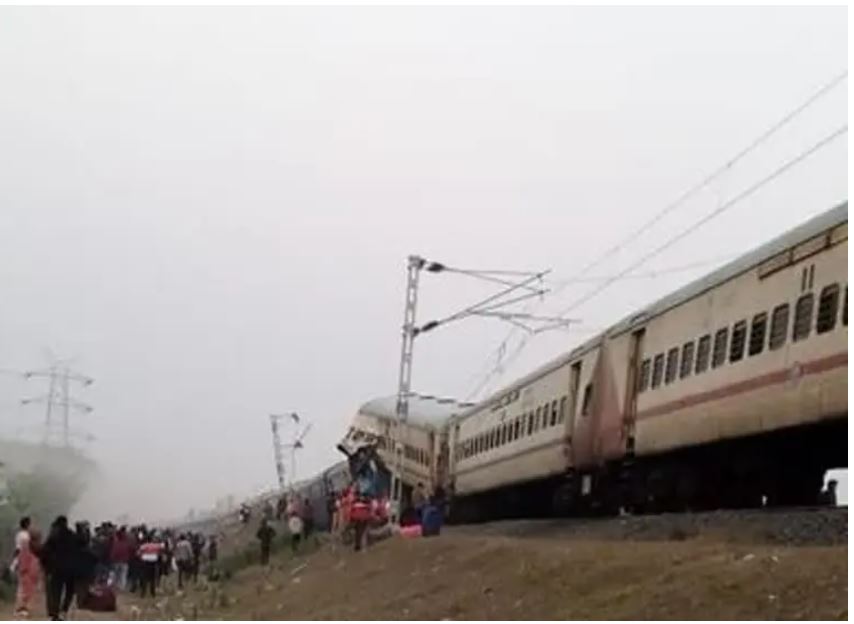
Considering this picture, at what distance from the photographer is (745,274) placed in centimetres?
1577

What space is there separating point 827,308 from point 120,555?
10786mm

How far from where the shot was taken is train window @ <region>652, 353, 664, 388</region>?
18.3 meters

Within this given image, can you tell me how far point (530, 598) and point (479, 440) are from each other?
17.7 metres

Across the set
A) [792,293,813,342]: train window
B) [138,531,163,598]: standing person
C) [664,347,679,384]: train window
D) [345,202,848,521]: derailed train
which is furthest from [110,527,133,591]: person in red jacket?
[792,293,813,342]: train window

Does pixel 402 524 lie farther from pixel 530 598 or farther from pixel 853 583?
pixel 853 583

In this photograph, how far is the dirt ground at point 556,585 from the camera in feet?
32.0

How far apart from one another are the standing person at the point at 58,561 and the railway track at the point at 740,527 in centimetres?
585

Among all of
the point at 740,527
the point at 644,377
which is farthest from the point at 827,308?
the point at 644,377

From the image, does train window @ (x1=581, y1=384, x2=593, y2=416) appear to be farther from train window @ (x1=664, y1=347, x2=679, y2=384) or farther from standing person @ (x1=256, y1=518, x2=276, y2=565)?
standing person @ (x1=256, y1=518, x2=276, y2=565)

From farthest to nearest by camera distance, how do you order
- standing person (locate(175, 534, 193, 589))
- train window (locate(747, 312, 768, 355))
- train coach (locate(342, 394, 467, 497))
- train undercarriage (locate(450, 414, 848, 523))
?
1. train coach (locate(342, 394, 467, 497))
2. standing person (locate(175, 534, 193, 589))
3. train undercarriage (locate(450, 414, 848, 523))
4. train window (locate(747, 312, 768, 355))

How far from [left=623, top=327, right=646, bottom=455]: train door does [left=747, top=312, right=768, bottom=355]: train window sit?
405 cm

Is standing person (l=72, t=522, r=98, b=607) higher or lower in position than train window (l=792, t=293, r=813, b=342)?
lower

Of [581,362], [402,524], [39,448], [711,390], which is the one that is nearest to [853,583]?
[711,390]

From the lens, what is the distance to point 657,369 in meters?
18.5
